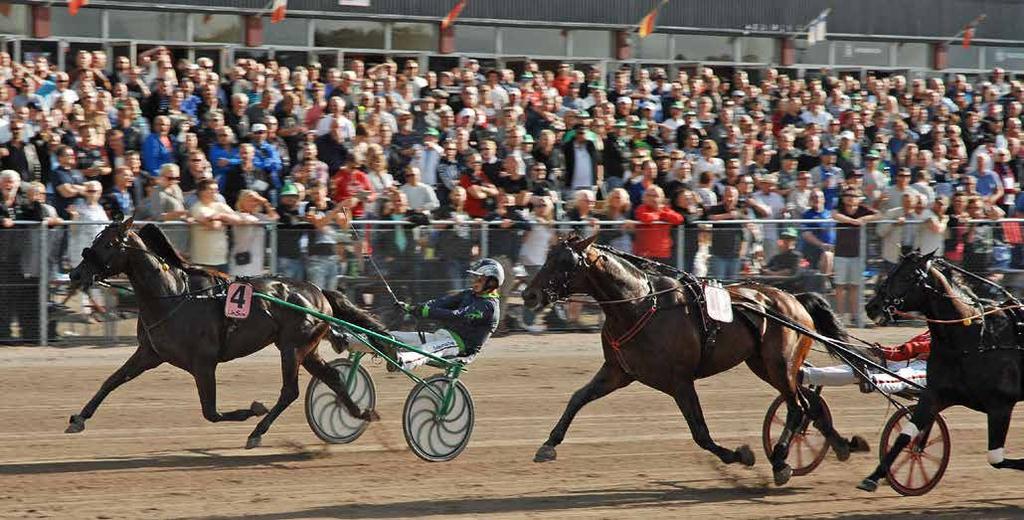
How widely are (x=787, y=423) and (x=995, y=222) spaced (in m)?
7.93

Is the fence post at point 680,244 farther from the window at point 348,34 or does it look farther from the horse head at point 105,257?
the window at point 348,34

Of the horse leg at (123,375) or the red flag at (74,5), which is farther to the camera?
the red flag at (74,5)

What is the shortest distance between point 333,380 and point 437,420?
83 cm

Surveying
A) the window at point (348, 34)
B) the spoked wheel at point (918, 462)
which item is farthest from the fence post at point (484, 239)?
the window at point (348, 34)

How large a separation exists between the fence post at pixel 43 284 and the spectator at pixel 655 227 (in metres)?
5.40

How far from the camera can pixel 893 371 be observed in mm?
9203

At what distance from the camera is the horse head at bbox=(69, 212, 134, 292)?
9469 mm

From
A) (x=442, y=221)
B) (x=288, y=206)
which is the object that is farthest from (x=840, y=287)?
(x=288, y=206)

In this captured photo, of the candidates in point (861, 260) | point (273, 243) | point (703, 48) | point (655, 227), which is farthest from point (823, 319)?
point (703, 48)

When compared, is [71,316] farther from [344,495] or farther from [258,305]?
[344,495]

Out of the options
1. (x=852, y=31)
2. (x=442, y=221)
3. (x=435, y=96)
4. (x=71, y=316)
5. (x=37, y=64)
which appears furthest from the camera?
(x=852, y=31)

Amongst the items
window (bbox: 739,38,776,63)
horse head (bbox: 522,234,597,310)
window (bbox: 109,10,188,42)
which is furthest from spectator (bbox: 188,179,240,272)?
window (bbox: 739,38,776,63)

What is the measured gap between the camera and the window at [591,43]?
24.5 metres

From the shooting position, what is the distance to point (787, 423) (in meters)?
9.09
